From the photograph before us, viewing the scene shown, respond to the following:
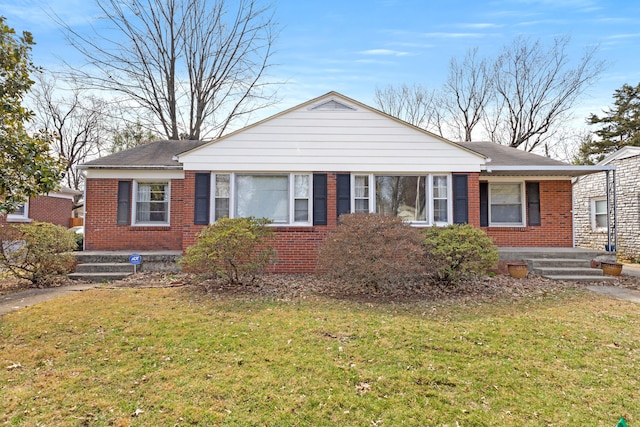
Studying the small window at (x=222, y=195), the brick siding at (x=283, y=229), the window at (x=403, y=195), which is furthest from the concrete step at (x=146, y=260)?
the window at (x=403, y=195)

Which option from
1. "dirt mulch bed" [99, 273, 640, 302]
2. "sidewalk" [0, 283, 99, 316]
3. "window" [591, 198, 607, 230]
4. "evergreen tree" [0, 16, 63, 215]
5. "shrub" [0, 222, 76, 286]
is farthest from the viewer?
"window" [591, 198, 607, 230]

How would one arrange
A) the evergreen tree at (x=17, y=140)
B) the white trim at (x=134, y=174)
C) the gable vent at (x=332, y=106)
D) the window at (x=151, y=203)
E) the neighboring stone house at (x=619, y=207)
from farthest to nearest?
the neighboring stone house at (x=619, y=207) < the window at (x=151, y=203) < the white trim at (x=134, y=174) < the gable vent at (x=332, y=106) < the evergreen tree at (x=17, y=140)

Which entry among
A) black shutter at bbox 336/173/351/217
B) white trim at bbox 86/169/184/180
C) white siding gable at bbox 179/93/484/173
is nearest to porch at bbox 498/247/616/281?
white siding gable at bbox 179/93/484/173

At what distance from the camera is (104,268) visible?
9.03 metres

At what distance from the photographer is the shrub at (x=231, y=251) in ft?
23.0

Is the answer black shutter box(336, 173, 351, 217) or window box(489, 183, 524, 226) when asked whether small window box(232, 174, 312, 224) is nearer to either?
black shutter box(336, 173, 351, 217)

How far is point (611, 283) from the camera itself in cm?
854

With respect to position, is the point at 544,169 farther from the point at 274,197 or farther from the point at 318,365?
the point at 318,365

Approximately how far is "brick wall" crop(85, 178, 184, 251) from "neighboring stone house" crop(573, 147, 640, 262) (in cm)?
1547

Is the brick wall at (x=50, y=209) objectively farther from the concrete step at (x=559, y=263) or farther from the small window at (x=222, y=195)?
the concrete step at (x=559, y=263)

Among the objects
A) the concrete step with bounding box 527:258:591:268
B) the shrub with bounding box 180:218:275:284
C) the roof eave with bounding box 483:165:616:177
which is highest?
the roof eave with bounding box 483:165:616:177

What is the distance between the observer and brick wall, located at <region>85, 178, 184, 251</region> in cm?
1038

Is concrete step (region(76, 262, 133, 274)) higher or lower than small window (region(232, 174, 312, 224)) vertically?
lower

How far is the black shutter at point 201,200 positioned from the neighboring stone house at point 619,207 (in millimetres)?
14176
